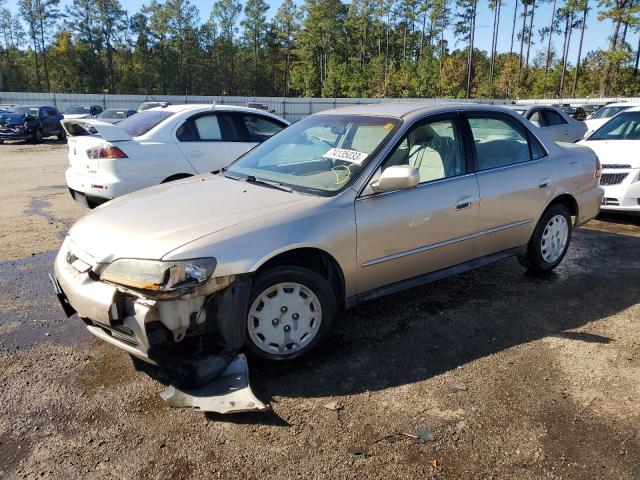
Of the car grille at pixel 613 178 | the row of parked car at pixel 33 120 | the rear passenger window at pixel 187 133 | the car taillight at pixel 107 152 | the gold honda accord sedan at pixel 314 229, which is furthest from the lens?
the row of parked car at pixel 33 120

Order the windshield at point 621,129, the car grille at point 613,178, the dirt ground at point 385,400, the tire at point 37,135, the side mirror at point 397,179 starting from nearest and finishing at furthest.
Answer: the dirt ground at point 385,400, the side mirror at point 397,179, the car grille at point 613,178, the windshield at point 621,129, the tire at point 37,135

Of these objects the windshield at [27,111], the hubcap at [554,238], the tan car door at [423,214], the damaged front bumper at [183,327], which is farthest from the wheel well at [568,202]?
the windshield at [27,111]

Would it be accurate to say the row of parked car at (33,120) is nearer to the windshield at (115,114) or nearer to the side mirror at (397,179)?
the windshield at (115,114)

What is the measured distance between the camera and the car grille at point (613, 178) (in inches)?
284

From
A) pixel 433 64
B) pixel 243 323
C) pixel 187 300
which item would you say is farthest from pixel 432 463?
pixel 433 64

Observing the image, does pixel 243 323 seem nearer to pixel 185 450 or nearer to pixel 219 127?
pixel 185 450

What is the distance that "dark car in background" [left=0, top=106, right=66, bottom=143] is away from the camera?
74.0 ft

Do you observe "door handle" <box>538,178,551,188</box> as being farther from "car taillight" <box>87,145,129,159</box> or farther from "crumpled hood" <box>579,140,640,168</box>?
"car taillight" <box>87,145,129,159</box>

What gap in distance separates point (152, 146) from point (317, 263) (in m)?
3.90

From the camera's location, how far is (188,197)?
3.71m

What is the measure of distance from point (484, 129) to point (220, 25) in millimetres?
86894

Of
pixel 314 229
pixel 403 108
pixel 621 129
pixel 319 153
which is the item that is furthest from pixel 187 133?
pixel 621 129

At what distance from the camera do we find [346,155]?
387 centimetres

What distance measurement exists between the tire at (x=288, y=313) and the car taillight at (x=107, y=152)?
3958 millimetres
